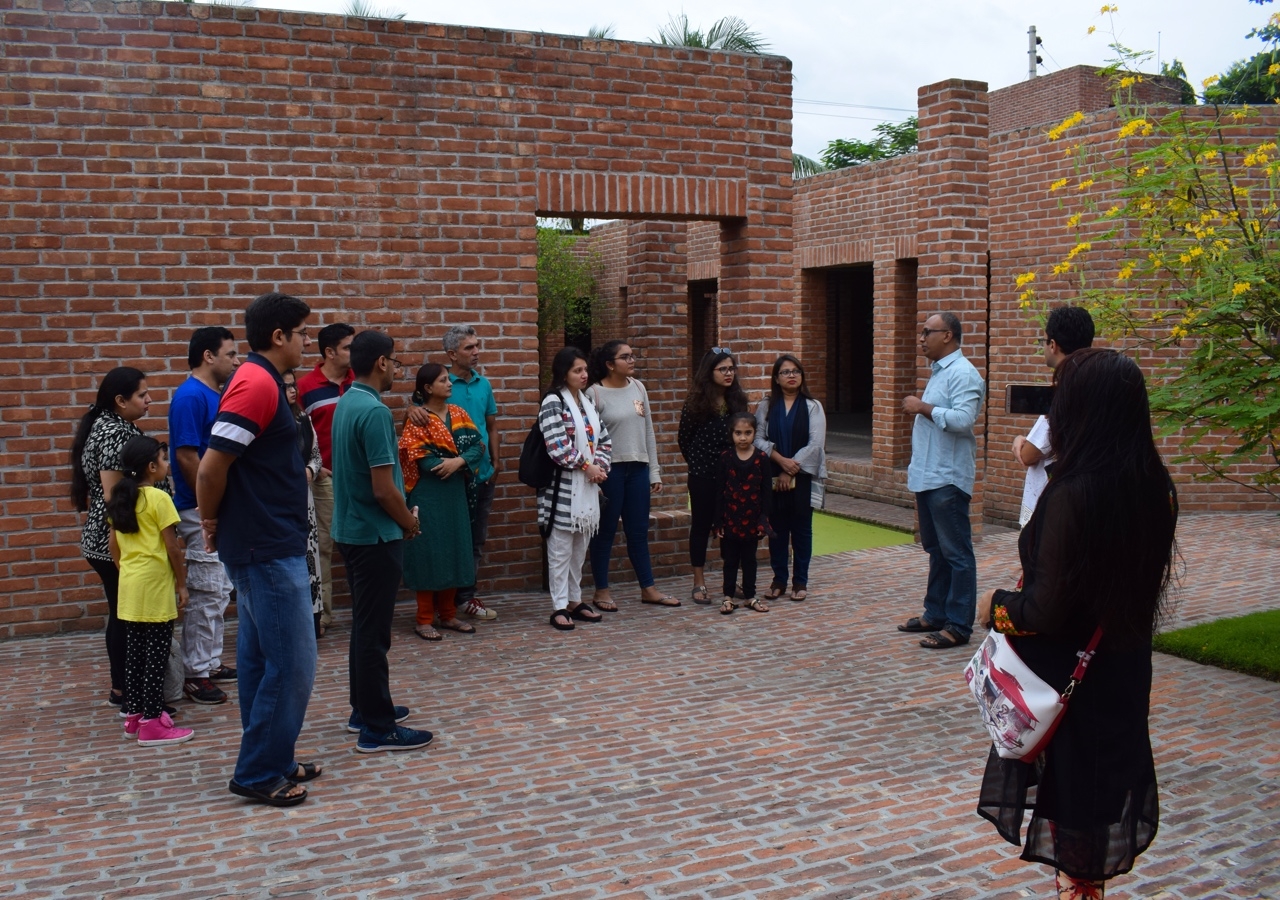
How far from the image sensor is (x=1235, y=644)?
21.0 feet

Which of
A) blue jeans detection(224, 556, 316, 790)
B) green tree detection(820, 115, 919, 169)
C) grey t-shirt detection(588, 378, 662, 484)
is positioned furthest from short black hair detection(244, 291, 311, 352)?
green tree detection(820, 115, 919, 169)

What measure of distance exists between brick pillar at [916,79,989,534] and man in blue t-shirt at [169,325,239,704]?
615 cm

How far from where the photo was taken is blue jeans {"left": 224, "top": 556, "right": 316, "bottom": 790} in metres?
4.52

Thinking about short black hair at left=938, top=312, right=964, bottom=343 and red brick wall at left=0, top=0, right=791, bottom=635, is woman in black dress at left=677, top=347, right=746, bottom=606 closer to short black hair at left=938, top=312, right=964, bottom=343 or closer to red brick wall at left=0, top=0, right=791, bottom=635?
red brick wall at left=0, top=0, right=791, bottom=635

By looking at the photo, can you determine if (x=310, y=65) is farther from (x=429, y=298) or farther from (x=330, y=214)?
(x=429, y=298)

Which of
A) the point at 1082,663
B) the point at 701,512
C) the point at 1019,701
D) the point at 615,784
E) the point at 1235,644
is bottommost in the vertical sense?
the point at 615,784

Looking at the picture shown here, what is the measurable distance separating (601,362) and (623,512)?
1.07 meters

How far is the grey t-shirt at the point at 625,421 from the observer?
7.66 meters

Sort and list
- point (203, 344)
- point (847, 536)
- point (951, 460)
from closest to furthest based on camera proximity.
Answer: point (203, 344) < point (951, 460) < point (847, 536)

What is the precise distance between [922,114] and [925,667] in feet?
18.6

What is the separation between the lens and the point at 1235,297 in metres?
5.34

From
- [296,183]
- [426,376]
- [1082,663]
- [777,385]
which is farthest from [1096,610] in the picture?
[296,183]

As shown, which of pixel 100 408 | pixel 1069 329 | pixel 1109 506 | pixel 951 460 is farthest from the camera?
pixel 951 460

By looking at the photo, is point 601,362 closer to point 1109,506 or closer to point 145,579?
point 145,579
